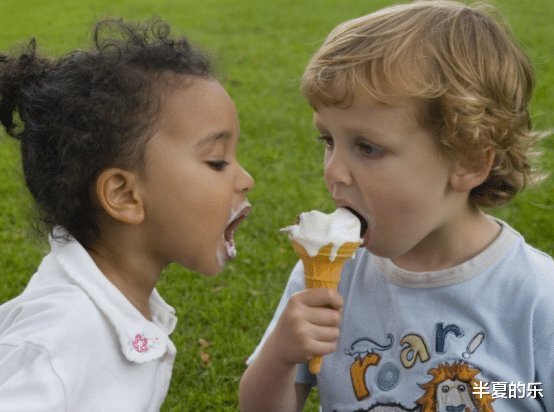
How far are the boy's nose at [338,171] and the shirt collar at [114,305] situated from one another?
765mm

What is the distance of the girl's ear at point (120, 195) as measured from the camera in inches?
104

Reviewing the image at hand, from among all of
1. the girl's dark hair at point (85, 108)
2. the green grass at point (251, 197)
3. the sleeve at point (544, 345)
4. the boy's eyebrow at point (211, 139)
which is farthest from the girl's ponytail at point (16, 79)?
the sleeve at point (544, 345)

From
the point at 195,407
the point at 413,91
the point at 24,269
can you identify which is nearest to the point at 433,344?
the point at 413,91

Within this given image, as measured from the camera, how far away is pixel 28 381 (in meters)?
2.17

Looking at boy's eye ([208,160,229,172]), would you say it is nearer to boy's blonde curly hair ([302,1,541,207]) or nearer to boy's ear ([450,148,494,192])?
boy's blonde curly hair ([302,1,541,207])

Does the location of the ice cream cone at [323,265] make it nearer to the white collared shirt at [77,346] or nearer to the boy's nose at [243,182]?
the boy's nose at [243,182]

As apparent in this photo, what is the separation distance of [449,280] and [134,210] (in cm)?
107

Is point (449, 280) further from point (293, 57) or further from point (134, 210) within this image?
point (293, 57)

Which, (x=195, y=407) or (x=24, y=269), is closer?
(x=195, y=407)

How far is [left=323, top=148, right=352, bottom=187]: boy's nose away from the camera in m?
2.59

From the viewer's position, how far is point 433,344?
2740 millimetres

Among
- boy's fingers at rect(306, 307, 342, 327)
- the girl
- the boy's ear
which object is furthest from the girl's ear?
the boy's ear

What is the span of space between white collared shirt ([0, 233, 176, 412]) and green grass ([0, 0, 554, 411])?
1.69ft

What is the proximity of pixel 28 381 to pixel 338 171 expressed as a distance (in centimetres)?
111
